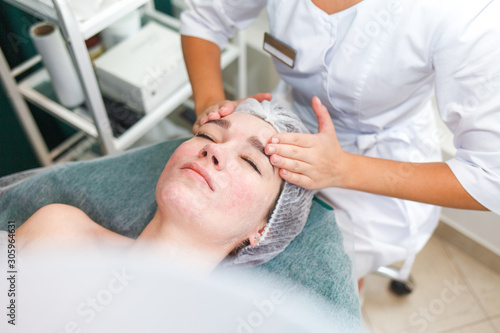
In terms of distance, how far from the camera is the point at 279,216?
Answer: 96 centimetres

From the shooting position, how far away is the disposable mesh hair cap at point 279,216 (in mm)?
948

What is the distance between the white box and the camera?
4.91 feet

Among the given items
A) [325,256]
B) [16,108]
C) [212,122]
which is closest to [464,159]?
[325,256]

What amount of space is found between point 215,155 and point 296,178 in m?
0.19

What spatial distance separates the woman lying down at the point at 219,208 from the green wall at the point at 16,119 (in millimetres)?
999

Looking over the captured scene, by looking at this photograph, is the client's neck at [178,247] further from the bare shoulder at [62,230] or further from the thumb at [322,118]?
the thumb at [322,118]

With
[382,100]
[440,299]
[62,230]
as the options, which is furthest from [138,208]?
[440,299]

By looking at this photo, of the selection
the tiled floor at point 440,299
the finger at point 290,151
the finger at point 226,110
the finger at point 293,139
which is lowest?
the tiled floor at point 440,299

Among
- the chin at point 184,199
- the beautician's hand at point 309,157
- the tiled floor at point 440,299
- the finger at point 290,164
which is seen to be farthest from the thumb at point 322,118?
the tiled floor at point 440,299

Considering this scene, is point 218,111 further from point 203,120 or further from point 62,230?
point 62,230

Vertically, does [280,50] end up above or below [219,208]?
above

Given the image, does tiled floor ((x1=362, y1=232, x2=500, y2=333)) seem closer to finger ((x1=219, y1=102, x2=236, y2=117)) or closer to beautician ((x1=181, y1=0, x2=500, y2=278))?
beautician ((x1=181, y1=0, x2=500, y2=278))

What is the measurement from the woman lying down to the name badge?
0.40ft

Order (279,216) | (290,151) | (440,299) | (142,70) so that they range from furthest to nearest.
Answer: (440,299) < (142,70) < (279,216) < (290,151)
